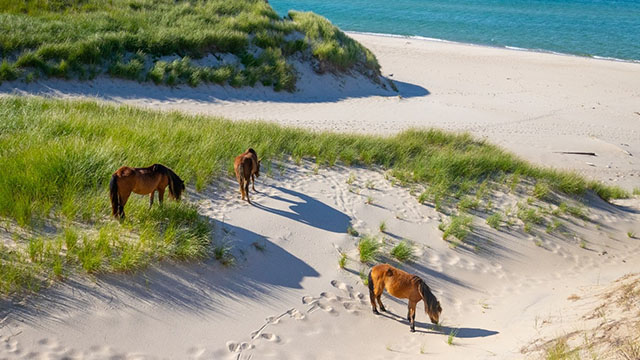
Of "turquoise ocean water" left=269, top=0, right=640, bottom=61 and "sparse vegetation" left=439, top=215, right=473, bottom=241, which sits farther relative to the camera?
"turquoise ocean water" left=269, top=0, right=640, bottom=61

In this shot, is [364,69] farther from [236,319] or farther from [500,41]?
[500,41]

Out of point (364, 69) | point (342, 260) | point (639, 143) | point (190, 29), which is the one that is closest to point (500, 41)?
point (364, 69)

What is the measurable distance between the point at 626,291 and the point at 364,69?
57.3ft

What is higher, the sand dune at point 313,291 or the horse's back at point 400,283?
the horse's back at point 400,283

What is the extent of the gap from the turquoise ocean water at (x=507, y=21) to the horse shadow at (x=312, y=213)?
36.1 meters

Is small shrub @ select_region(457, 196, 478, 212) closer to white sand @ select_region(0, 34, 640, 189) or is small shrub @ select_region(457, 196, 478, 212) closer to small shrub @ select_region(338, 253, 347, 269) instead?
small shrub @ select_region(338, 253, 347, 269)

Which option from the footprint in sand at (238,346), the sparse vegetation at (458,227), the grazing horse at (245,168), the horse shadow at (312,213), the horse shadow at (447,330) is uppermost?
the grazing horse at (245,168)

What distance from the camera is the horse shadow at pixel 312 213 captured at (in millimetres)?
7895

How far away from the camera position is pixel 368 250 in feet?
23.3

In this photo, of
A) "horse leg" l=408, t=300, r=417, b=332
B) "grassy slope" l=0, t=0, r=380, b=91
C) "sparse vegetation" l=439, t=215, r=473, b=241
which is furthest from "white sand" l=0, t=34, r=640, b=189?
"horse leg" l=408, t=300, r=417, b=332

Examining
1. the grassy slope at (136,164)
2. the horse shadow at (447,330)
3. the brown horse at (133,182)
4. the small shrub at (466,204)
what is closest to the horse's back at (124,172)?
the brown horse at (133,182)

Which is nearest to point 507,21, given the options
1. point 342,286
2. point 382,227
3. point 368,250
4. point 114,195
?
point 382,227

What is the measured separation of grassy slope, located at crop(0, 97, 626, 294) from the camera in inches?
225

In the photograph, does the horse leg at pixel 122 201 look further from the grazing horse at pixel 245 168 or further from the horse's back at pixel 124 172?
the grazing horse at pixel 245 168
